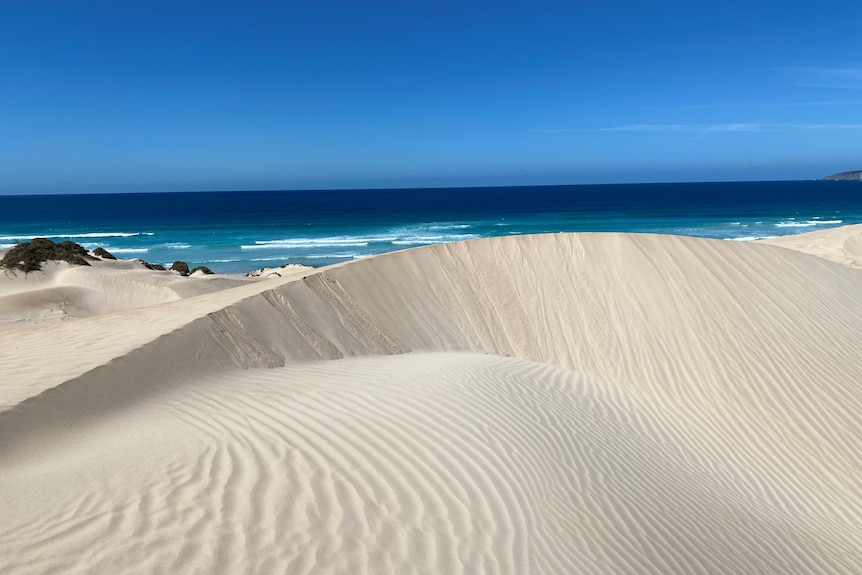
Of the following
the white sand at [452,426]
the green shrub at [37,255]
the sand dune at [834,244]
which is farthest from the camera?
the sand dune at [834,244]

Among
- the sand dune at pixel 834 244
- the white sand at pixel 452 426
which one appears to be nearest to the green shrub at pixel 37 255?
the white sand at pixel 452 426

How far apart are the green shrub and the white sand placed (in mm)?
11667

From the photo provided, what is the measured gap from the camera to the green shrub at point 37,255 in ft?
57.3

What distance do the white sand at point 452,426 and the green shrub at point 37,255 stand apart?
11.7 meters

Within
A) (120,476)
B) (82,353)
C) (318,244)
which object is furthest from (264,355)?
(318,244)

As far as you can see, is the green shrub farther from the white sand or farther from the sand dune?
the sand dune

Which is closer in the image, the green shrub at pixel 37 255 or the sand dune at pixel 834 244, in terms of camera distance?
the green shrub at pixel 37 255

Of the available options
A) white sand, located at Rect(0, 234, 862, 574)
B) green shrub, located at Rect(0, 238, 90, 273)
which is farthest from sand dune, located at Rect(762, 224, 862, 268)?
green shrub, located at Rect(0, 238, 90, 273)

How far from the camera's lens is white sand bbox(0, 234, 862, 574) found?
3262mm

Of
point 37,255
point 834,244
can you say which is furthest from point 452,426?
point 834,244

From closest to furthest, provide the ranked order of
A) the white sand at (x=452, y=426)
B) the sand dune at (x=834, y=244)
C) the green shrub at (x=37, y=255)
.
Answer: the white sand at (x=452, y=426) < the green shrub at (x=37, y=255) < the sand dune at (x=834, y=244)

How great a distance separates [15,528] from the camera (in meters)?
2.96

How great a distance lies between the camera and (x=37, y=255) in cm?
1809

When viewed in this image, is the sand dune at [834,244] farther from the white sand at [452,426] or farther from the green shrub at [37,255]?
the green shrub at [37,255]
